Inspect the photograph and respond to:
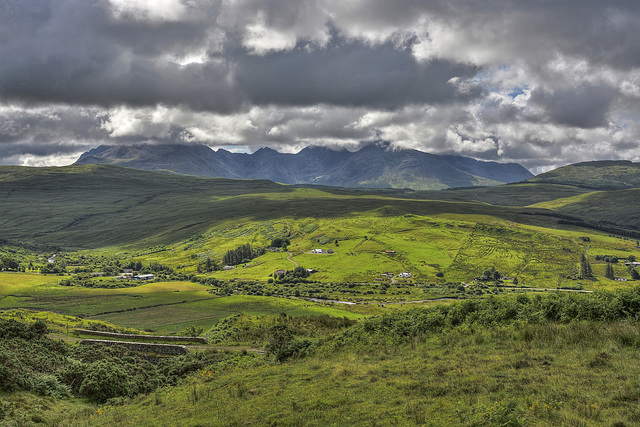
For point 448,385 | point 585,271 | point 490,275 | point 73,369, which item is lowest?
point 490,275

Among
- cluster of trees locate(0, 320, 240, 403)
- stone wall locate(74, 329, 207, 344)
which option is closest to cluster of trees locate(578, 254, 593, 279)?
stone wall locate(74, 329, 207, 344)

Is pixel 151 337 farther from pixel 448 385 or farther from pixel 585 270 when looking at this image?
pixel 585 270

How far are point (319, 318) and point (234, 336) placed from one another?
1407 cm

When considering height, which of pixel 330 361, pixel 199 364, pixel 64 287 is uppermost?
pixel 330 361

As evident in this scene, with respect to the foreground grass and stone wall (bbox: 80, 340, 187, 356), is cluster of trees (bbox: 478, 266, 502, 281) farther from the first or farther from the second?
the foreground grass

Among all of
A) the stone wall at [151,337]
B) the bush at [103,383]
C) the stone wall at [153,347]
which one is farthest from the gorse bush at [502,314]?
the stone wall at [151,337]

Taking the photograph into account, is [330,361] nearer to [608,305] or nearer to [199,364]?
[608,305]

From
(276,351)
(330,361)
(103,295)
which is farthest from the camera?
(103,295)

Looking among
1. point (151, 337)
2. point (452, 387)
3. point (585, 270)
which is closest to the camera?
point (452, 387)

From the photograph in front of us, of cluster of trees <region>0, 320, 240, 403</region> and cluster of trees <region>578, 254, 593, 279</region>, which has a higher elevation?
cluster of trees <region>0, 320, 240, 403</region>

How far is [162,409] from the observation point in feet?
77.8

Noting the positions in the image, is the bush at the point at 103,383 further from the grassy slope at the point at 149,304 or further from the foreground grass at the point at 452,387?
the grassy slope at the point at 149,304

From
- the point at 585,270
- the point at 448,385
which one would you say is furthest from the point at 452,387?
the point at 585,270

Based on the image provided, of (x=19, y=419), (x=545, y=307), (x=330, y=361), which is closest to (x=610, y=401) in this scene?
(x=545, y=307)
